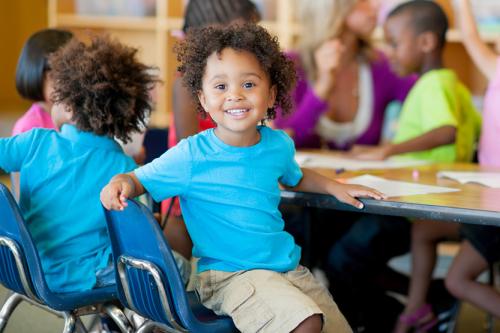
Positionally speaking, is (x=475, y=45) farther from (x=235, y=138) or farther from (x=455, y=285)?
(x=235, y=138)

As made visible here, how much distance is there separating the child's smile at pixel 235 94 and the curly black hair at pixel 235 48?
2cm

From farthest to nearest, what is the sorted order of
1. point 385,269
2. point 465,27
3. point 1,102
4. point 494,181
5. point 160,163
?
1. point 1,102
2. point 385,269
3. point 465,27
4. point 494,181
5. point 160,163

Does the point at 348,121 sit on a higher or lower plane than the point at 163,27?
lower

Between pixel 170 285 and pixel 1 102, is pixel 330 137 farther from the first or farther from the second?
pixel 1 102

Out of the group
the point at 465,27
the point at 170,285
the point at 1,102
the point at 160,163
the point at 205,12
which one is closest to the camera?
the point at 170,285

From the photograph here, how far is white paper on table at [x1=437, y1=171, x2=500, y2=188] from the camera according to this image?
2.12 meters

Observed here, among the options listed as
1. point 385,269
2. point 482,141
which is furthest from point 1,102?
point 482,141

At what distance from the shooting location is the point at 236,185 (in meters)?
1.77

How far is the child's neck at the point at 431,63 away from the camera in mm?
2855

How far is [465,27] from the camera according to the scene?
2.74 m

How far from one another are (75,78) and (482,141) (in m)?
1.37

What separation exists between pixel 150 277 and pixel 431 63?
1597 mm

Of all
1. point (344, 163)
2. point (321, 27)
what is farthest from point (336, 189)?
point (321, 27)

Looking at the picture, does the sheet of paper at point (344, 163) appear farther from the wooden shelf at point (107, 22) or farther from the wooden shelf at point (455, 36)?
the wooden shelf at point (107, 22)
